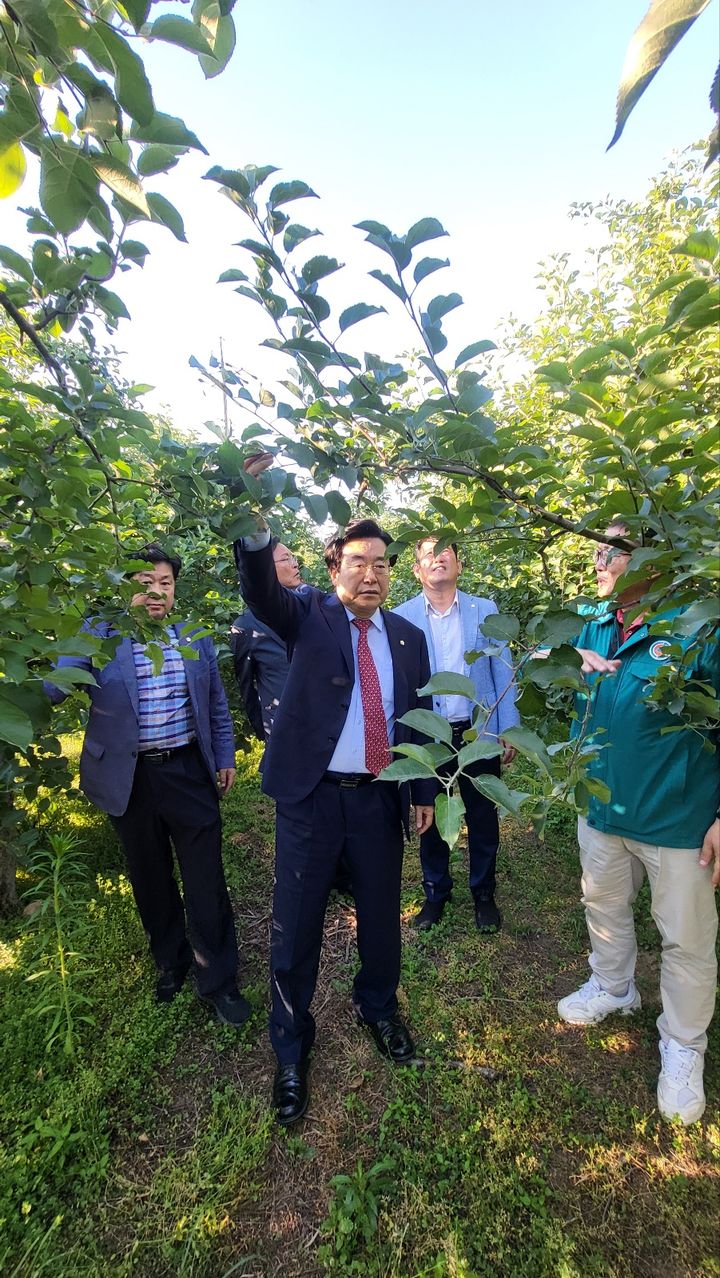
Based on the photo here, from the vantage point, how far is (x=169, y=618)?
70.4 inches

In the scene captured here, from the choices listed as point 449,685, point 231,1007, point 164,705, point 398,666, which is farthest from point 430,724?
point 231,1007

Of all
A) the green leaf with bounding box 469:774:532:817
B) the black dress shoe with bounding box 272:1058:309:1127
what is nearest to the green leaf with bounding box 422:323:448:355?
the green leaf with bounding box 469:774:532:817

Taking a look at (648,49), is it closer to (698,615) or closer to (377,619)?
(698,615)

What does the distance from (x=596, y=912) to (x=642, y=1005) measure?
735 mm

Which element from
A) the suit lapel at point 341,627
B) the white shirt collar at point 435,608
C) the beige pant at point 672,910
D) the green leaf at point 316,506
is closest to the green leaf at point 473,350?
the green leaf at point 316,506

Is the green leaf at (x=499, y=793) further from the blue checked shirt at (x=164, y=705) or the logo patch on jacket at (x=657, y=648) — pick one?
the blue checked shirt at (x=164, y=705)

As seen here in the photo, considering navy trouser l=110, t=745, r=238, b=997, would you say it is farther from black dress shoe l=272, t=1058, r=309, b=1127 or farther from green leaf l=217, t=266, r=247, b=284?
green leaf l=217, t=266, r=247, b=284

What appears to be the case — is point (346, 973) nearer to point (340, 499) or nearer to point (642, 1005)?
point (642, 1005)

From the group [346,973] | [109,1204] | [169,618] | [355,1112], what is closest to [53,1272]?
[109,1204]

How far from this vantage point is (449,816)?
0.90m

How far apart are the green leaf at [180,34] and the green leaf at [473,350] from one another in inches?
21.8

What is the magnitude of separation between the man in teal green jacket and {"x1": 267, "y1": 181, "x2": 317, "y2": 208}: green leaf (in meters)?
1.65

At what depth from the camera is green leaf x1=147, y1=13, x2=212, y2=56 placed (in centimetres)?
60

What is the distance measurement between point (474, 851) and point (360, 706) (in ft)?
5.68
